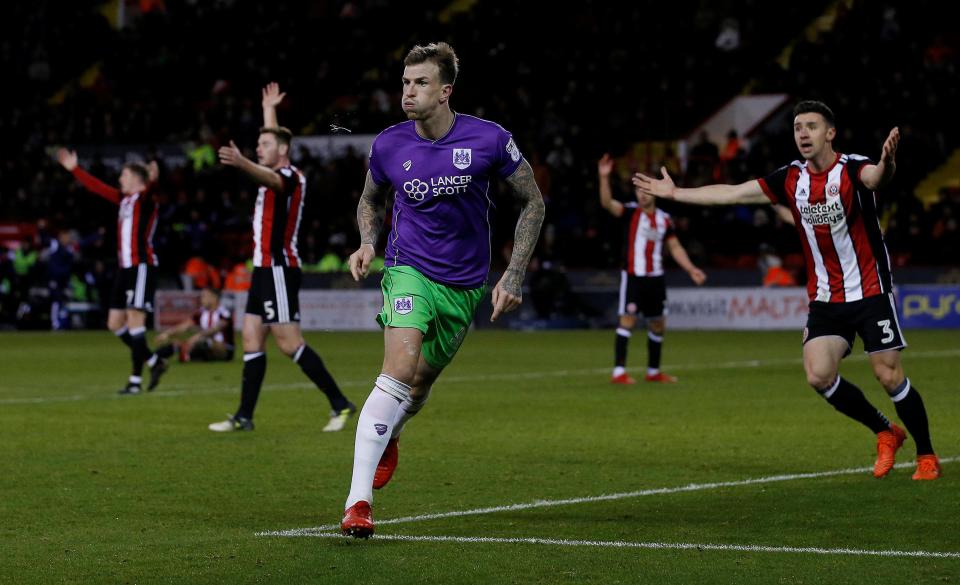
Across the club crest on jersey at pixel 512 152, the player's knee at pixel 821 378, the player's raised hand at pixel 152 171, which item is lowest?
the player's knee at pixel 821 378

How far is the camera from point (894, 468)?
983 centimetres

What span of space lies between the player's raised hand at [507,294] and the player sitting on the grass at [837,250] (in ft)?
6.51

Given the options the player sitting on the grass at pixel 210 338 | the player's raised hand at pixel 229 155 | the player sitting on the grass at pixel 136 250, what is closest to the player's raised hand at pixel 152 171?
the player sitting on the grass at pixel 136 250

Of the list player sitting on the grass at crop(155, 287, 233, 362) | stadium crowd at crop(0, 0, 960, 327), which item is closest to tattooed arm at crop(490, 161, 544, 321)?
player sitting on the grass at crop(155, 287, 233, 362)

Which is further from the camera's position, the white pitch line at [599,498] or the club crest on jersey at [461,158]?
the club crest on jersey at [461,158]

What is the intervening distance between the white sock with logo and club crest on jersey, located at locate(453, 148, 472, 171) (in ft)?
3.49

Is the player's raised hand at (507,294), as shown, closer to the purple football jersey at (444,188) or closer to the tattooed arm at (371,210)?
the purple football jersey at (444,188)

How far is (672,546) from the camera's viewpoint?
A: 691 centimetres

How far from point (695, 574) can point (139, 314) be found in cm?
1134

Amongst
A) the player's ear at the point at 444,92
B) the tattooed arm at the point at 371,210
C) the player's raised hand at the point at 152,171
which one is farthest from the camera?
the player's raised hand at the point at 152,171

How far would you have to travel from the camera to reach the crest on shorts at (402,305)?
7.52 meters

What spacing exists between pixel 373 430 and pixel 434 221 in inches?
42.6

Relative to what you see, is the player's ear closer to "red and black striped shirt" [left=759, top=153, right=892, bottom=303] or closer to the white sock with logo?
the white sock with logo

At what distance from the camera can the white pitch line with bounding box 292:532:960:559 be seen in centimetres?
671
